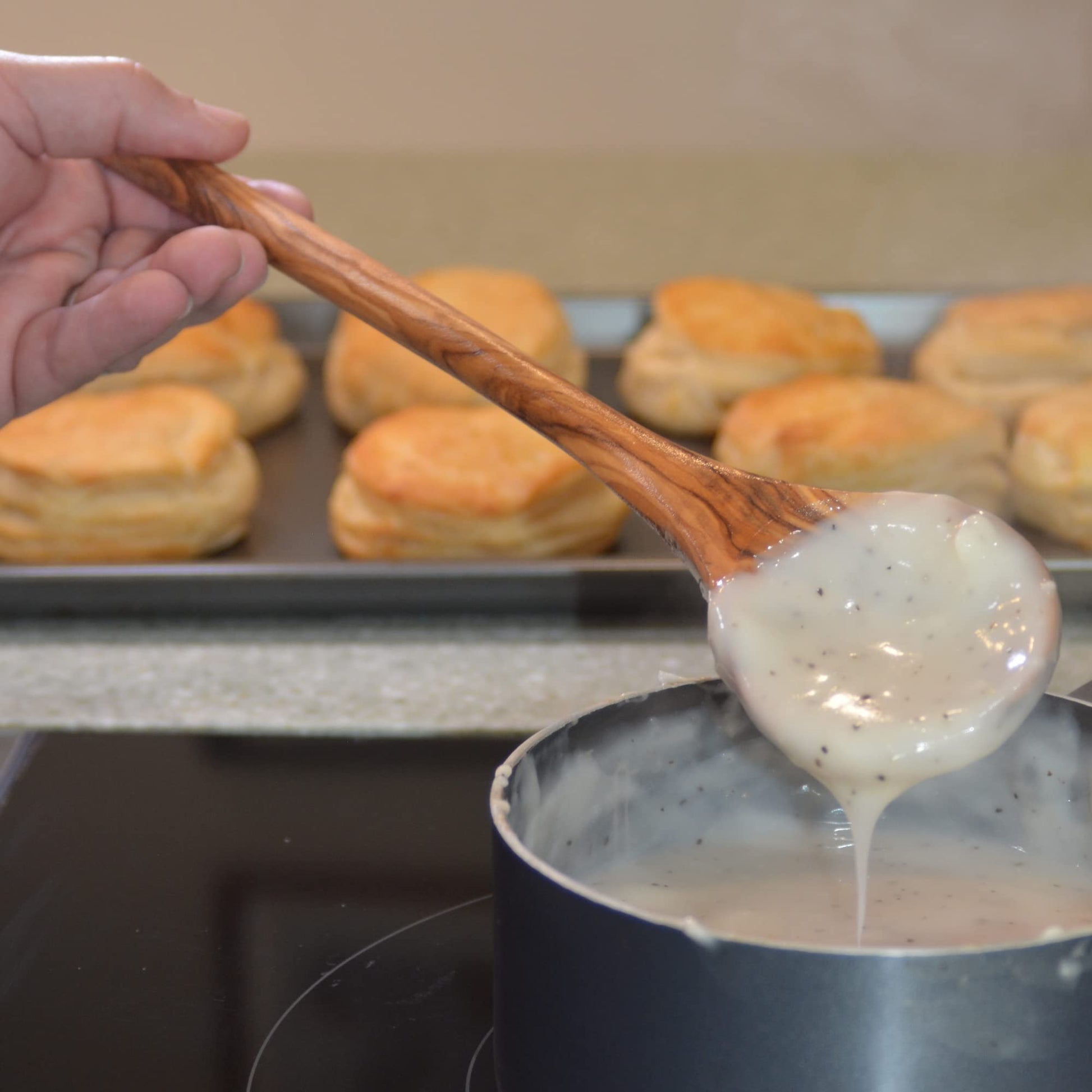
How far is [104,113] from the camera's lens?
30.1 inches

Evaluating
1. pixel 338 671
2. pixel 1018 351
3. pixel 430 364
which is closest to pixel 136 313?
pixel 338 671

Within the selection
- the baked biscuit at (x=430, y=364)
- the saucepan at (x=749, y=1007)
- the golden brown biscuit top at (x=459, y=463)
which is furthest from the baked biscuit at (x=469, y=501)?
the saucepan at (x=749, y=1007)

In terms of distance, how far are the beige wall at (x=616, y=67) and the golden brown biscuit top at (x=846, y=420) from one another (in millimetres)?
227

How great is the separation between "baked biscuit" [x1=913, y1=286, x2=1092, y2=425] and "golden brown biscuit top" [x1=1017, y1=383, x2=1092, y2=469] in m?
0.11

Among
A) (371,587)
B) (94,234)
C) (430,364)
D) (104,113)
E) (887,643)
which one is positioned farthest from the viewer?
(430,364)

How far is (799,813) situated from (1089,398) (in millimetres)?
733

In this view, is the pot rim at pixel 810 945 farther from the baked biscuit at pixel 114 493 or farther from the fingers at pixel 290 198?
the baked biscuit at pixel 114 493

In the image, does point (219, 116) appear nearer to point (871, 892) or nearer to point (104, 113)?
point (104, 113)

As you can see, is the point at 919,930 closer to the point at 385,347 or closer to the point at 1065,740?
the point at 1065,740

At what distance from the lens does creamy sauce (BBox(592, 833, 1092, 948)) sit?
20.9 inches

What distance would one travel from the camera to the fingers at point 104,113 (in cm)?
75

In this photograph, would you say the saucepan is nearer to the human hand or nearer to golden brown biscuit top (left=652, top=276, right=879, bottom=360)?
the human hand

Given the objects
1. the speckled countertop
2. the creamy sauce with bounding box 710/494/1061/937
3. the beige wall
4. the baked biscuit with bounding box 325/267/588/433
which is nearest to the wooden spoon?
the creamy sauce with bounding box 710/494/1061/937

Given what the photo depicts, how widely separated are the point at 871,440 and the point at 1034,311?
14.2 inches
